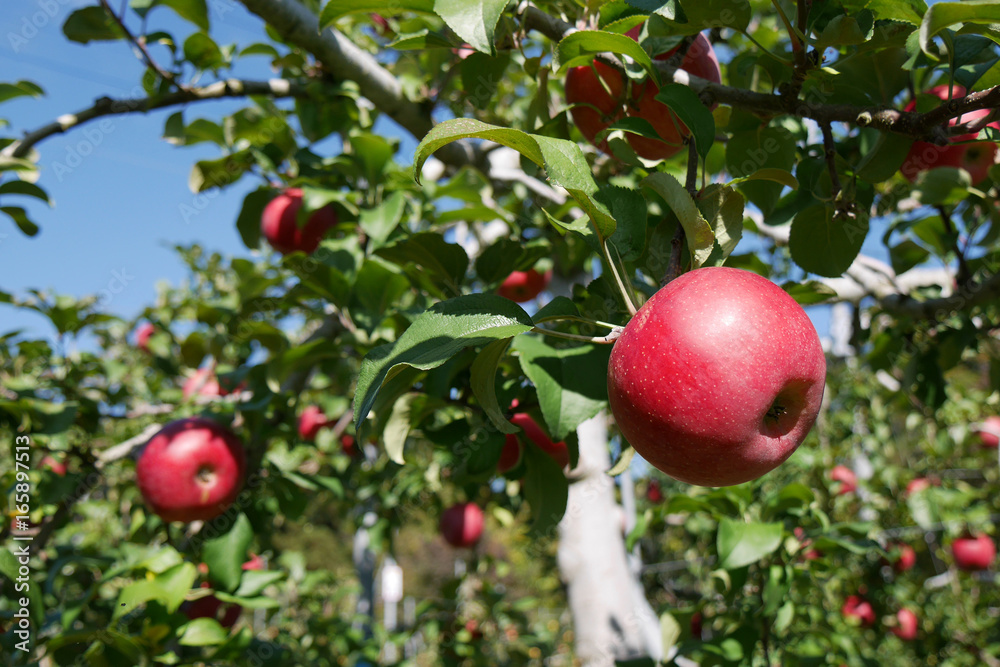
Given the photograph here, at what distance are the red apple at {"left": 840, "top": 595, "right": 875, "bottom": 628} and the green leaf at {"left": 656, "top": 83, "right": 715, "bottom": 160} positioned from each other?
8.76 ft

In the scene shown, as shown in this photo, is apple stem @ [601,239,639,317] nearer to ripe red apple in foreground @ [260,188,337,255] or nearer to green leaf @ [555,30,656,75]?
green leaf @ [555,30,656,75]

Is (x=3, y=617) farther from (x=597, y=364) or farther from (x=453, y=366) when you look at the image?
(x=597, y=364)

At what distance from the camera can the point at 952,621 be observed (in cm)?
283

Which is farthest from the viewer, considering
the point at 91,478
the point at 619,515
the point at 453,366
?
the point at 619,515

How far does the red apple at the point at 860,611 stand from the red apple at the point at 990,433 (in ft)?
3.51

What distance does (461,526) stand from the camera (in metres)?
2.67

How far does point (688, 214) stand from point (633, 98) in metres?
0.33

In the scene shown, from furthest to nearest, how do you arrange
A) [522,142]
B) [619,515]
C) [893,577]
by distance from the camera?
[893,577] → [619,515] → [522,142]

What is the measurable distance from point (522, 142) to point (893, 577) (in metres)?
3.15

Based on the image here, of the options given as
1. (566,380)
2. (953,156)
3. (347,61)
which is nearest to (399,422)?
(566,380)

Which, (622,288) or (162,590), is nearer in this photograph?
(622,288)

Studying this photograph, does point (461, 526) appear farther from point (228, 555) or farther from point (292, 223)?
point (292, 223)

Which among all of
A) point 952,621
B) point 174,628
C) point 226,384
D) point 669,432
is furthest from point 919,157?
point 952,621

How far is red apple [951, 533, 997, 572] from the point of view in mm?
2783
